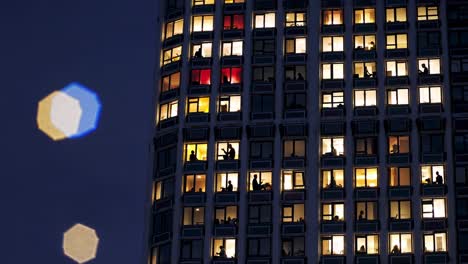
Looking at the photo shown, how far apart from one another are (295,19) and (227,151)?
15.3 metres

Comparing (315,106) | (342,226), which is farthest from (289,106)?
(342,226)

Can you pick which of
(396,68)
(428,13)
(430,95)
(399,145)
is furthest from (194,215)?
(428,13)

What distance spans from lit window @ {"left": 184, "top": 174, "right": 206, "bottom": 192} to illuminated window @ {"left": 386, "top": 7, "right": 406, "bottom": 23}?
23.9 meters

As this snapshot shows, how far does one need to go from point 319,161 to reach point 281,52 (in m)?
12.3

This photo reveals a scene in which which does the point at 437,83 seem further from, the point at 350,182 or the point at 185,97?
the point at 185,97

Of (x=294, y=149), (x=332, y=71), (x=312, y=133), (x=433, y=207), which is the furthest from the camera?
(x=332, y=71)

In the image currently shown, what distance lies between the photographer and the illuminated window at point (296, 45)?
149m

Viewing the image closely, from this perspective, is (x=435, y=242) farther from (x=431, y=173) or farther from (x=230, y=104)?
(x=230, y=104)

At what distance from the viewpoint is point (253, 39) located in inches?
5901

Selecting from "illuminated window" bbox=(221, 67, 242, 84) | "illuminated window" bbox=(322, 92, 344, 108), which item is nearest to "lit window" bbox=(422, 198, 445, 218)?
"illuminated window" bbox=(322, 92, 344, 108)

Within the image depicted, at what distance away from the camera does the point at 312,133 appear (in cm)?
14475

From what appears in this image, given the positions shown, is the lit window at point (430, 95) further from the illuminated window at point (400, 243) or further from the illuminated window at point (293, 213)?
the illuminated window at point (293, 213)

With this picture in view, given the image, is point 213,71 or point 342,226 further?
point 213,71

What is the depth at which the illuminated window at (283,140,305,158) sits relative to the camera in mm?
144375
